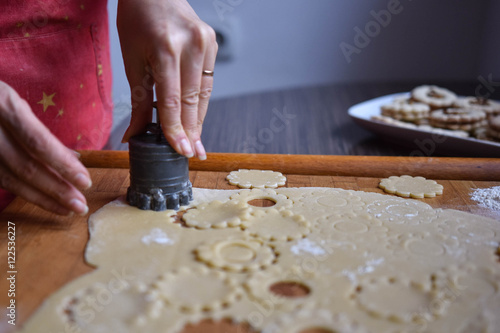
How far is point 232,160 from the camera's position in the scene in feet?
3.48

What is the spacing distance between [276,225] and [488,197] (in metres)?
0.43

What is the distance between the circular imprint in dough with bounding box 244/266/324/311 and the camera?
0.60 m

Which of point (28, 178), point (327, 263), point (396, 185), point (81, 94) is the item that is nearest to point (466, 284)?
point (327, 263)

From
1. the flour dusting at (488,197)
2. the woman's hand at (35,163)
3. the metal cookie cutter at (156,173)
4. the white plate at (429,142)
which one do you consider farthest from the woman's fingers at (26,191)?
the white plate at (429,142)

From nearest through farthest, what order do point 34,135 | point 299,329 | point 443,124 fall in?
point 299,329 < point 34,135 < point 443,124

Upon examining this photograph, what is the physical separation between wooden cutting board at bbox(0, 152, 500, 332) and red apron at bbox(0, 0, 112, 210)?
153mm

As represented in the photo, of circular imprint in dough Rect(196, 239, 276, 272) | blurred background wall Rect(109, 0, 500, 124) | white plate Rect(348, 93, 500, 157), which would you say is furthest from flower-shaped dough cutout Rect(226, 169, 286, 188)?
blurred background wall Rect(109, 0, 500, 124)

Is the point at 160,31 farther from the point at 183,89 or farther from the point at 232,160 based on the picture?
the point at 232,160

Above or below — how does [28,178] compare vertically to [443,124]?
above

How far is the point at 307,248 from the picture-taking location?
2.40 ft

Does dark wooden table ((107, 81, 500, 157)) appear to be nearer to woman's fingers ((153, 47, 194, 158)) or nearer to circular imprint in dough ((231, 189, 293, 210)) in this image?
circular imprint in dough ((231, 189, 293, 210))

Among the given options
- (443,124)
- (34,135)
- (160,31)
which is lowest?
(443,124)

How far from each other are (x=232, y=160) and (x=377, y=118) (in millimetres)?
680

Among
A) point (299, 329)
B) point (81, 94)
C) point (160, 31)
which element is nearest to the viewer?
point (299, 329)
